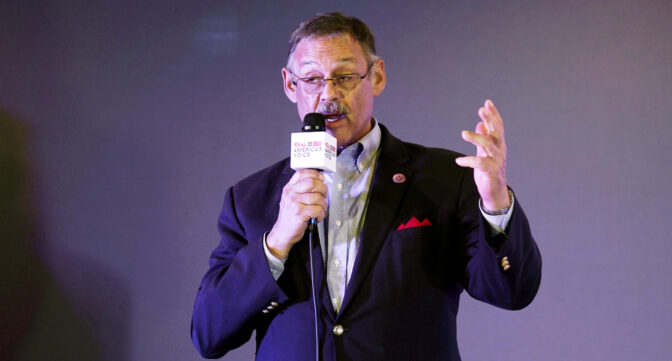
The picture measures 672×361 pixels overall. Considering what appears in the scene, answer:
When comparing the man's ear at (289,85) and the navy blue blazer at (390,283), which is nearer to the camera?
the navy blue blazer at (390,283)

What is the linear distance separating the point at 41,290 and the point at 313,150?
216cm

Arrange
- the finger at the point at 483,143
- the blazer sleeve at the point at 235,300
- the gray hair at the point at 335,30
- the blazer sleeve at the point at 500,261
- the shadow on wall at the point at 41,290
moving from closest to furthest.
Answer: the finger at the point at 483,143 < the blazer sleeve at the point at 500,261 < the blazer sleeve at the point at 235,300 < the gray hair at the point at 335,30 < the shadow on wall at the point at 41,290

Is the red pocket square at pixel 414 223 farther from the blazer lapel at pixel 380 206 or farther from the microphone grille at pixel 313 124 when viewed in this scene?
the microphone grille at pixel 313 124

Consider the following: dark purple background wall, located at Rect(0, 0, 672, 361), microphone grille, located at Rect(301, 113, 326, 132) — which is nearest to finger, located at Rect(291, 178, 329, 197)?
microphone grille, located at Rect(301, 113, 326, 132)

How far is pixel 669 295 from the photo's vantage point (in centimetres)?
274

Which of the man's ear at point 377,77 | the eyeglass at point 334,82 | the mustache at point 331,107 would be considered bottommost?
the mustache at point 331,107

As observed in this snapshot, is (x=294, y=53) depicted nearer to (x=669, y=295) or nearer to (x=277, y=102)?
(x=277, y=102)

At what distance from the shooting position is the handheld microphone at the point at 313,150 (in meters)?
1.48

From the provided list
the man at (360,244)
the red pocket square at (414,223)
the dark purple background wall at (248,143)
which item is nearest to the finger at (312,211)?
the man at (360,244)

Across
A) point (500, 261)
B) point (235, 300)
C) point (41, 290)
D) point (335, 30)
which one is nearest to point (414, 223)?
point (500, 261)

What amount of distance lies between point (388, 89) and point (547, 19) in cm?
80

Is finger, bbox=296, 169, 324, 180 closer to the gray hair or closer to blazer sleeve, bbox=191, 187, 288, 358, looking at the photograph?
blazer sleeve, bbox=191, 187, 288, 358

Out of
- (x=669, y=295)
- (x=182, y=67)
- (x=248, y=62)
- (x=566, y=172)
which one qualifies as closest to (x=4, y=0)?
(x=182, y=67)

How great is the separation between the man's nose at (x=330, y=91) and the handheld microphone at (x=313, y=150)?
0.28 meters
